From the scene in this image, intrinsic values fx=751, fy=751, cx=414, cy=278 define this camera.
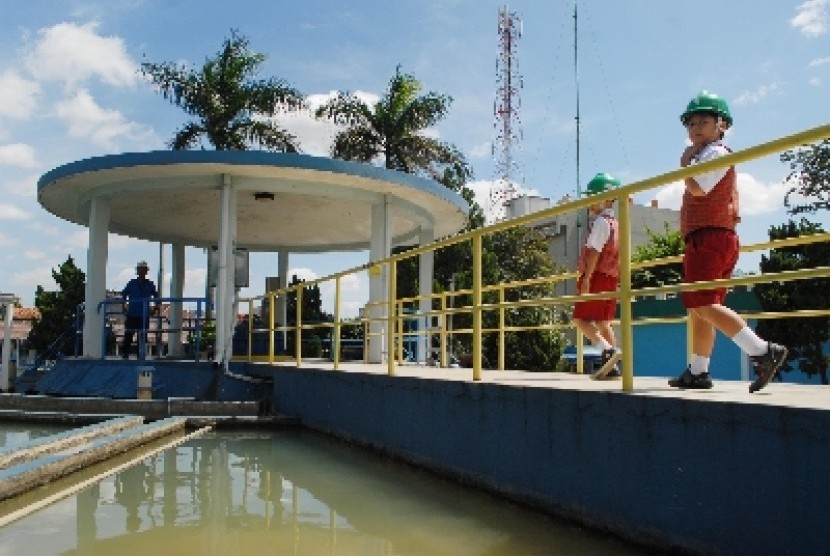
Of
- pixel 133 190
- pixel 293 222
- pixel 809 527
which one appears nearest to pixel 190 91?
pixel 293 222

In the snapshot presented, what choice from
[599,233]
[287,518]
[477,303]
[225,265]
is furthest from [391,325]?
[225,265]

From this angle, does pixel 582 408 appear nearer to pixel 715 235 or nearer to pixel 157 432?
pixel 715 235

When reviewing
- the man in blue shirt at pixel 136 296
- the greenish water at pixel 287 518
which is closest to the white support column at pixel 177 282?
the man in blue shirt at pixel 136 296

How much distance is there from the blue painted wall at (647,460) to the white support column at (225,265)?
568 cm

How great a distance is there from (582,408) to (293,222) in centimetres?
1124

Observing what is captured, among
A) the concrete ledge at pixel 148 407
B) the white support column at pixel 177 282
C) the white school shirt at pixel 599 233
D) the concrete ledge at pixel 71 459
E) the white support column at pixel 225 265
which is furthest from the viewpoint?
the white support column at pixel 177 282

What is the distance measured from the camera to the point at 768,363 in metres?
3.50

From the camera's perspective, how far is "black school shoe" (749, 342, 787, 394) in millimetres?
3492

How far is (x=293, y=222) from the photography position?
14.6 meters

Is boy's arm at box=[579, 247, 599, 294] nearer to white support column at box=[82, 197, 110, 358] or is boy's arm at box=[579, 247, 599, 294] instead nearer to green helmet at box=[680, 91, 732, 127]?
green helmet at box=[680, 91, 732, 127]

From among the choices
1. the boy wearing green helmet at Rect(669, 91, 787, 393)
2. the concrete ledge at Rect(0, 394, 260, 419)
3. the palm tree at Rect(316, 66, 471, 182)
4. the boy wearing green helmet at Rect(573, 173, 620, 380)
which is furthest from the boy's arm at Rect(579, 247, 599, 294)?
the palm tree at Rect(316, 66, 471, 182)

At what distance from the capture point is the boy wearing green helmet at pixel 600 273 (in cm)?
539

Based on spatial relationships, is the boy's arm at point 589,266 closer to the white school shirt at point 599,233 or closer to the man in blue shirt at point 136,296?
the white school shirt at point 599,233

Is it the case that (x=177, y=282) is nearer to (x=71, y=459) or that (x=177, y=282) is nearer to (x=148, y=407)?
(x=148, y=407)
